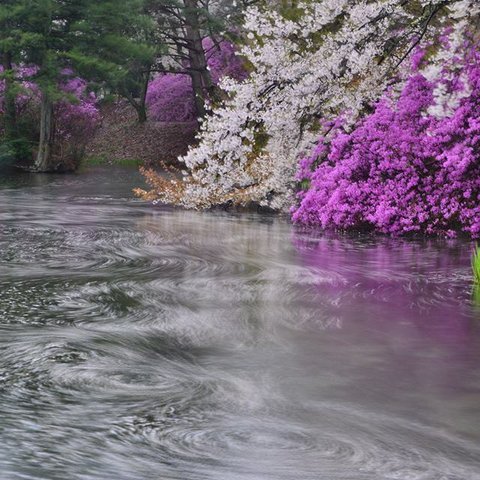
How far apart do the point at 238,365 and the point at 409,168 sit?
27.3ft

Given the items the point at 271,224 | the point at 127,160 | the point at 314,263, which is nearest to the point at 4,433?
the point at 314,263

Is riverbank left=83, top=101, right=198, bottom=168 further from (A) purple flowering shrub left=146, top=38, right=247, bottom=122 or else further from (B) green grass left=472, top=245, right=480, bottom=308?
(B) green grass left=472, top=245, right=480, bottom=308

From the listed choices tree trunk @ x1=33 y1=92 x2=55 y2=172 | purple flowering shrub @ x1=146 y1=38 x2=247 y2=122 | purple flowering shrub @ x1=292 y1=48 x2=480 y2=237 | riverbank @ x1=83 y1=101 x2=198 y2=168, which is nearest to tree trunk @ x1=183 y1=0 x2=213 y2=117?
riverbank @ x1=83 y1=101 x2=198 y2=168

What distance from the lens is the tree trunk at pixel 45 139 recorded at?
32688 millimetres

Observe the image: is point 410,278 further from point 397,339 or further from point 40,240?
point 40,240

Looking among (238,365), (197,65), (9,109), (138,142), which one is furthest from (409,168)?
(138,142)

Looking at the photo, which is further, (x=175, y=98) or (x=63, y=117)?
(x=175, y=98)

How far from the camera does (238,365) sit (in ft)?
19.4

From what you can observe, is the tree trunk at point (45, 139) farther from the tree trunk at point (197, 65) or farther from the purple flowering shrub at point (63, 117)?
the tree trunk at point (197, 65)

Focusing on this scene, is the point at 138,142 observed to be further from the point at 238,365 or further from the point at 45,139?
the point at 238,365

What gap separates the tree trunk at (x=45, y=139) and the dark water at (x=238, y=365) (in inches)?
842

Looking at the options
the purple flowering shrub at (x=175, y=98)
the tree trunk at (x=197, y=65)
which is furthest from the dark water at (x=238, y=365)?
the purple flowering shrub at (x=175, y=98)

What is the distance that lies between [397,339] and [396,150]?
755 cm

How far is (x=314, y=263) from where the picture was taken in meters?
10.9
